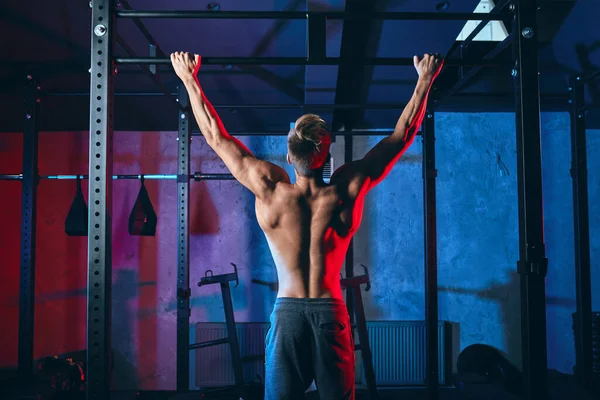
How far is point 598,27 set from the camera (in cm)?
297

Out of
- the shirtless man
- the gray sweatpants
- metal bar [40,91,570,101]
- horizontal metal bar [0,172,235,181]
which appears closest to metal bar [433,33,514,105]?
metal bar [40,91,570,101]

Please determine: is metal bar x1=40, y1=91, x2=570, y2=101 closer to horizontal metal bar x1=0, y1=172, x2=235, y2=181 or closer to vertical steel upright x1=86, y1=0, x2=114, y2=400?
horizontal metal bar x1=0, y1=172, x2=235, y2=181

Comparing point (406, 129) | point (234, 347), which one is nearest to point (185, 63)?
point (406, 129)

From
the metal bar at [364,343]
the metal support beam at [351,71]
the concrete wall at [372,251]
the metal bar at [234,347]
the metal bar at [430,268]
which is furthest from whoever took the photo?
the concrete wall at [372,251]

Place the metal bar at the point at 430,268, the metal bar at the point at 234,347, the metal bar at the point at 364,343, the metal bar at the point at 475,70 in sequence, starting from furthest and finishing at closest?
the metal bar at the point at 364,343, the metal bar at the point at 234,347, the metal bar at the point at 430,268, the metal bar at the point at 475,70

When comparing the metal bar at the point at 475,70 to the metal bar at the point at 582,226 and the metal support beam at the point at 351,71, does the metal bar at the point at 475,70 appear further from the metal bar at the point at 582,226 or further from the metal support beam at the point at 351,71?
the metal bar at the point at 582,226

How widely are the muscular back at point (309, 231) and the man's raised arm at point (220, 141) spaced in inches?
2.9

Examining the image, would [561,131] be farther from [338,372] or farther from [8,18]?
→ [8,18]

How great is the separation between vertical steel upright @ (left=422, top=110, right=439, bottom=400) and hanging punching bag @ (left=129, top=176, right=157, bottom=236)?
8.71ft

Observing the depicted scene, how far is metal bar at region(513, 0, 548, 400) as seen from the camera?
181cm

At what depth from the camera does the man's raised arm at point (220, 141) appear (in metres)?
1.93

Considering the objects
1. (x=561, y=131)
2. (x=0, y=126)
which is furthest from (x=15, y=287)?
(x=561, y=131)

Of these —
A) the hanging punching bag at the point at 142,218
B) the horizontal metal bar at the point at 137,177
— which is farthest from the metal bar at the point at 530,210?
the hanging punching bag at the point at 142,218

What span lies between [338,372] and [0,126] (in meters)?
4.97
